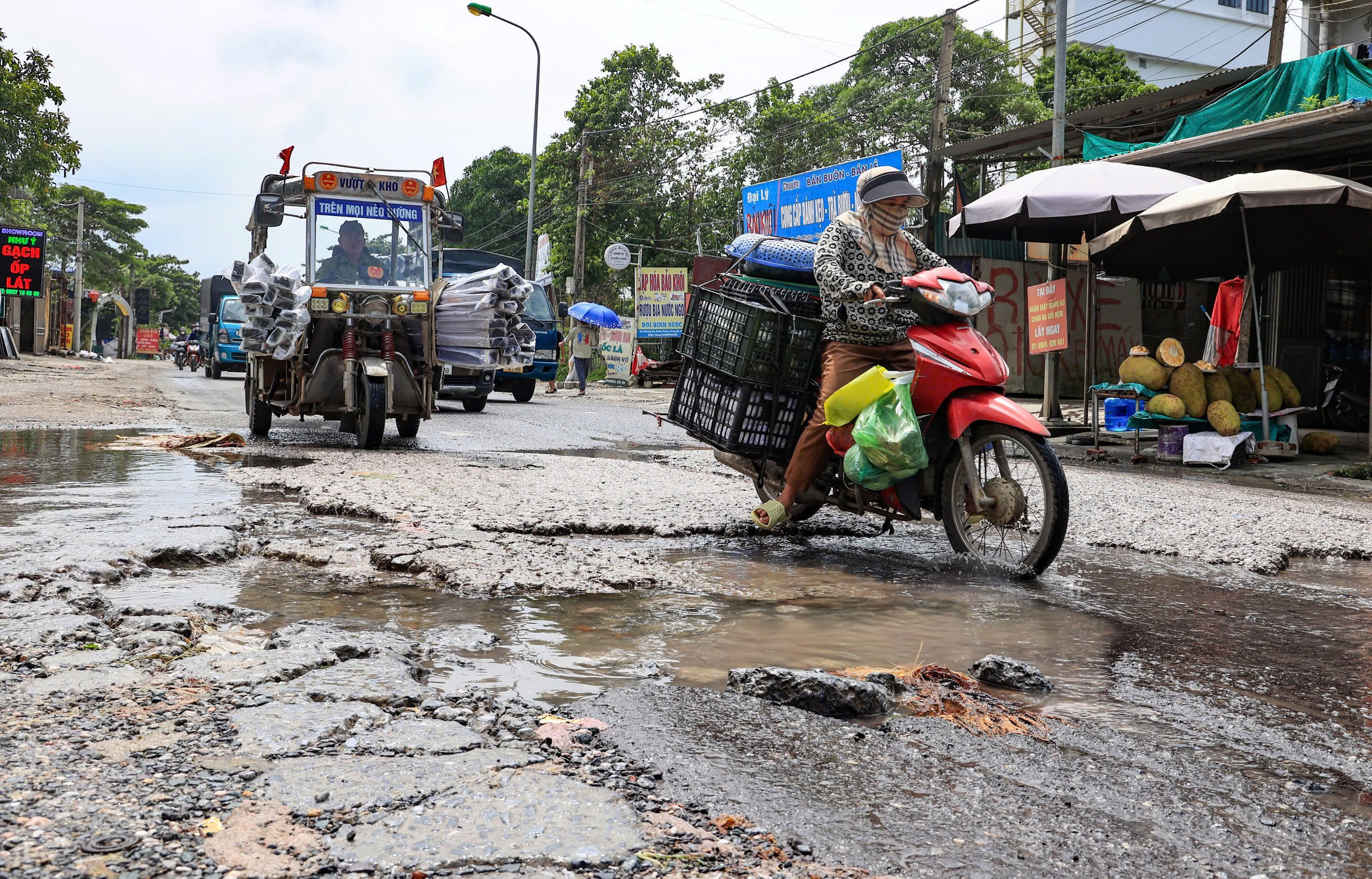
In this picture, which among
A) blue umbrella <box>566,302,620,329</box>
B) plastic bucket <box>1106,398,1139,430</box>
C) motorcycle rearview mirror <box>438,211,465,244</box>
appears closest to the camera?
motorcycle rearview mirror <box>438,211,465,244</box>

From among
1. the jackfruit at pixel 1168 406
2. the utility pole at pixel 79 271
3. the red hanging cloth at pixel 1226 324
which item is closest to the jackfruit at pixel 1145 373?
the jackfruit at pixel 1168 406

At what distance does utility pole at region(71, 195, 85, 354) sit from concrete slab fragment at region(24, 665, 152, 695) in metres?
52.2

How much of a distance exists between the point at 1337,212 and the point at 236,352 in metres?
21.2

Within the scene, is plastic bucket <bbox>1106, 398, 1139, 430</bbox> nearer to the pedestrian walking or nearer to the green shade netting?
the green shade netting

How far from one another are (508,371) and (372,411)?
30.8 ft

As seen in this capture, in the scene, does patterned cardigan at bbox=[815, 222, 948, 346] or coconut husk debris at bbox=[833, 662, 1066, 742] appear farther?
patterned cardigan at bbox=[815, 222, 948, 346]

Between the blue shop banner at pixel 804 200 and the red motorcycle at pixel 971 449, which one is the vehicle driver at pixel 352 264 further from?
the blue shop banner at pixel 804 200

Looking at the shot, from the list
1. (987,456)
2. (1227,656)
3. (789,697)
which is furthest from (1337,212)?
(789,697)

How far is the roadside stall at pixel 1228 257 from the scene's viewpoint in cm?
933

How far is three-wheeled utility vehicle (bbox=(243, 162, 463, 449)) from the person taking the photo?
9086mm

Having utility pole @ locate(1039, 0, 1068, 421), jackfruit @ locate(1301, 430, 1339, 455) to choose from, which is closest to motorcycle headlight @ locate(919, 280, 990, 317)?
jackfruit @ locate(1301, 430, 1339, 455)

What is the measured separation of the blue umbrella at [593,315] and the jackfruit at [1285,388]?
52.1 feet

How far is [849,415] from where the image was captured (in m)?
4.72

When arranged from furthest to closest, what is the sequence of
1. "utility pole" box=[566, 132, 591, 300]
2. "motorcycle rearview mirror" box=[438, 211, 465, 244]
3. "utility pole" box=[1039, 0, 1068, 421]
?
1. "utility pole" box=[566, 132, 591, 300]
2. "utility pole" box=[1039, 0, 1068, 421]
3. "motorcycle rearview mirror" box=[438, 211, 465, 244]
